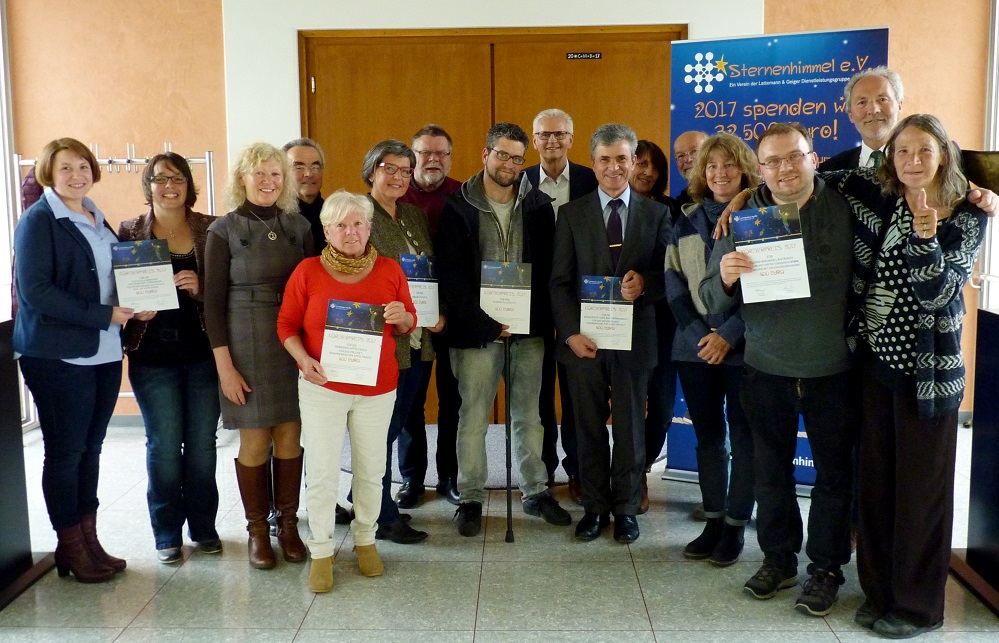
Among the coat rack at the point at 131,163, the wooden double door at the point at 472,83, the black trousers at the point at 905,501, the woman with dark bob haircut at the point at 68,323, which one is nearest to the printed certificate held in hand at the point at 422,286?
the woman with dark bob haircut at the point at 68,323

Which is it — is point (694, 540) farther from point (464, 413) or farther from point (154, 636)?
point (154, 636)

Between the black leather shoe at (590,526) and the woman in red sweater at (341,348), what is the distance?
953mm

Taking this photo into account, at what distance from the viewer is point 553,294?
11.6 ft

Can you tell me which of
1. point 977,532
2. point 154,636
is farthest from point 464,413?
point 977,532

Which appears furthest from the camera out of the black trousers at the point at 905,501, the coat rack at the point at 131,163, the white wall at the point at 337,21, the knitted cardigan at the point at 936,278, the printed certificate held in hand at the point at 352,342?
the white wall at the point at 337,21

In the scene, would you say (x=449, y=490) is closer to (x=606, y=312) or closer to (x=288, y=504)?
(x=288, y=504)

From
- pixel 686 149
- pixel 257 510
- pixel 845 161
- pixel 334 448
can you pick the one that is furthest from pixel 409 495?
pixel 845 161

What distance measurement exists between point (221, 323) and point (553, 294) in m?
1.33

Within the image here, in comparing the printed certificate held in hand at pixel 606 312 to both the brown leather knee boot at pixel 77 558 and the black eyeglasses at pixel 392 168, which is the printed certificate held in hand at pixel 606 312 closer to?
the black eyeglasses at pixel 392 168

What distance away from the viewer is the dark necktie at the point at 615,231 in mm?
3479

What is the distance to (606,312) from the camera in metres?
3.41

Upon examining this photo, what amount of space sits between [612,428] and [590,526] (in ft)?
1.49

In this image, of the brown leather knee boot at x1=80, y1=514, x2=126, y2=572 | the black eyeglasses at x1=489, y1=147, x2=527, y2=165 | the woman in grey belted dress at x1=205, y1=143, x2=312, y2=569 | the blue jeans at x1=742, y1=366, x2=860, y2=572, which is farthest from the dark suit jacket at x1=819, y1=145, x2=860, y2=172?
the brown leather knee boot at x1=80, y1=514, x2=126, y2=572

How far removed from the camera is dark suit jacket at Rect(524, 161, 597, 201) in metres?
3.98
